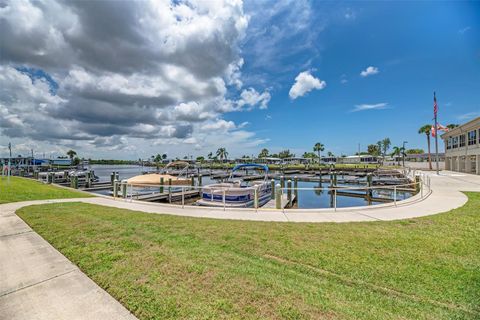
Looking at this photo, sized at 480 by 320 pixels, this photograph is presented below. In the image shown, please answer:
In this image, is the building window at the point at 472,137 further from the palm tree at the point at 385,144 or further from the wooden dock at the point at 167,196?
the palm tree at the point at 385,144

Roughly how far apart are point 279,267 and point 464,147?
4167 centimetres

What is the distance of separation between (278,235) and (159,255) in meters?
3.01

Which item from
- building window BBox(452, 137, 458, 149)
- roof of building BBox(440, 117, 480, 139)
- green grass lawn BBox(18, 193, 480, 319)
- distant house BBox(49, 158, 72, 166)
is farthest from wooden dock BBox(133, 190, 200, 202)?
distant house BBox(49, 158, 72, 166)

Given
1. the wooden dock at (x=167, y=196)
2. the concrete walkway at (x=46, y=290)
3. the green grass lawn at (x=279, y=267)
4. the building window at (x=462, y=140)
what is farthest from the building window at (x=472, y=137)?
the concrete walkway at (x=46, y=290)

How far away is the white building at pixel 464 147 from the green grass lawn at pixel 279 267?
31061 mm

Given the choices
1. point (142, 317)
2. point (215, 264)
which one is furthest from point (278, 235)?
point (142, 317)

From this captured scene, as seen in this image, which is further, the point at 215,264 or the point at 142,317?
the point at 215,264

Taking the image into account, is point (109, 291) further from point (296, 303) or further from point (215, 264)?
point (296, 303)

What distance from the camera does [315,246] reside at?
5203 millimetres

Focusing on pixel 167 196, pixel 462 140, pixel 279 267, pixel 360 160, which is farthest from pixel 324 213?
pixel 360 160

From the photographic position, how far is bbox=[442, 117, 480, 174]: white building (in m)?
28.5

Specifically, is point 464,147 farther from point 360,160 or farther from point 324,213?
point 360,160

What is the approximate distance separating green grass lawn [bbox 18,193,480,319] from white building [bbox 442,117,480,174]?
102 ft

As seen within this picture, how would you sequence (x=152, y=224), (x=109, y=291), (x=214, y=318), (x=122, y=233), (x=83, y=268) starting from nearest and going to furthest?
(x=214, y=318) → (x=109, y=291) → (x=83, y=268) → (x=122, y=233) → (x=152, y=224)
